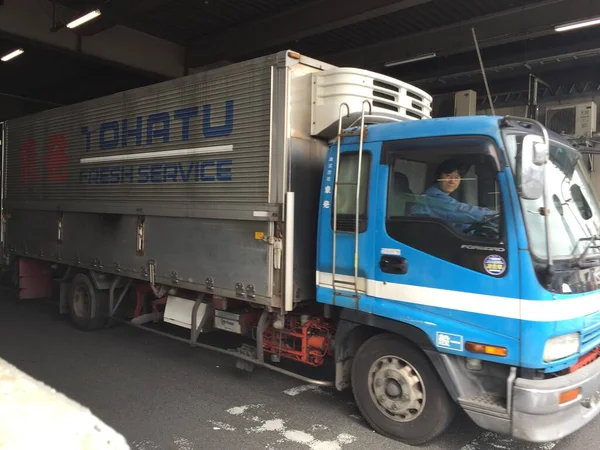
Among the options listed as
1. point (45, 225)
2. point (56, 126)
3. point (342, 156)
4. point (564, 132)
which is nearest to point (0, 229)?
point (45, 225)

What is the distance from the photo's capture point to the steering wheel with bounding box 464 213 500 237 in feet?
11.1

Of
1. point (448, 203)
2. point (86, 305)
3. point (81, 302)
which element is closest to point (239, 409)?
point (448, 203)

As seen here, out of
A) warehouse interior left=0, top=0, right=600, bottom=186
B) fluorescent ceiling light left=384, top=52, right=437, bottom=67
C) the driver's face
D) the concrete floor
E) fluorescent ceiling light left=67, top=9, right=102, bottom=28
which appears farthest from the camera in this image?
fluorescent ceiling light left=384, top=52, right=437, bottom=67

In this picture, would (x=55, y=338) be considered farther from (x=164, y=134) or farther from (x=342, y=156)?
(x=342, y=156)

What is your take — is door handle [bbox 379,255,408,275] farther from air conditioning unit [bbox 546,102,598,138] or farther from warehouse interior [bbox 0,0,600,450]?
air conditioning unit [bbox 546,102,598,138]

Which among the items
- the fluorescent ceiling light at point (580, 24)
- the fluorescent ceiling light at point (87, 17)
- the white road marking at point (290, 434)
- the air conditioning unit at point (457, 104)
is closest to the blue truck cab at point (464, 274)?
the white road marking at point (290, 434)

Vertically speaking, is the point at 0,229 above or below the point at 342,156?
Answer: below

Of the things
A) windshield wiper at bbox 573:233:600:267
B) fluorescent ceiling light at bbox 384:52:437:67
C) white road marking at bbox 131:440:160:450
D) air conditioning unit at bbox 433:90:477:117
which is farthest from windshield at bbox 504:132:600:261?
fluorescent ceiling light at bbox 384:52:437:67

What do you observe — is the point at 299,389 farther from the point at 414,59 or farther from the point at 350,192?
the point at 414,59

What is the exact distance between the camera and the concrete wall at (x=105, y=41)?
33.6 feet

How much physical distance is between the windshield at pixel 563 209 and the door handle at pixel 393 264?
951 millimetres

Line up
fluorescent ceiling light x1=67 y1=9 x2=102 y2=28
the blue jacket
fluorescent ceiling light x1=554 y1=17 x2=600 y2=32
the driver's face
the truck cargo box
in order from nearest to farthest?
the blue jacket
the driver's face
the truck cargo box
fluorescent ceiling light x1=554 y1=17 x2=600 y2=32
fluorescent ceiling light x1=67 y1=9 x2=102 y2=28

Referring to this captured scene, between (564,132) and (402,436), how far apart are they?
25.8 feet

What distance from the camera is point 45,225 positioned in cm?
805
